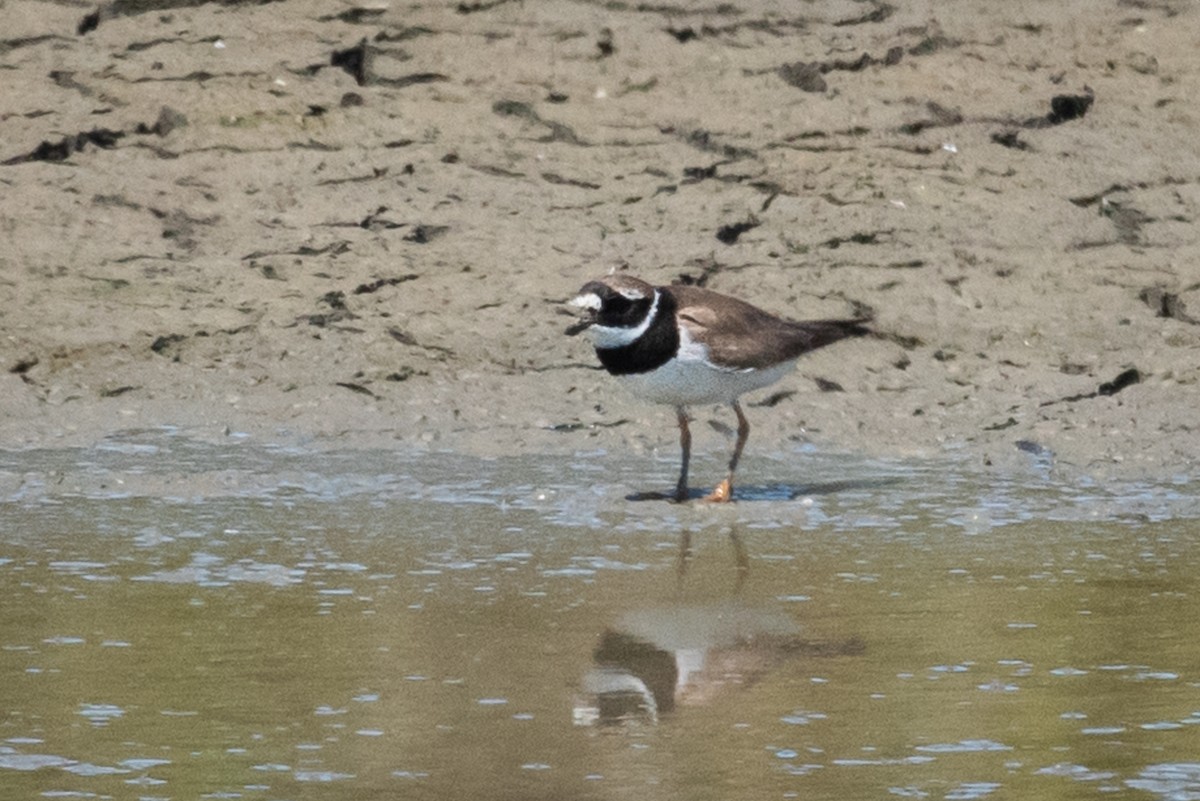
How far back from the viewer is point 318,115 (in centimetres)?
1080

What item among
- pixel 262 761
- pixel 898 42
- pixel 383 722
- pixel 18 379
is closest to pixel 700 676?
pixel 383 722

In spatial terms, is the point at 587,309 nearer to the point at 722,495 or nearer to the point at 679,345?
the point at 679,345

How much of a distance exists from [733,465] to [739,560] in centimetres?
102

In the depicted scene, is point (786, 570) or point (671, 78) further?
point (671, 78)

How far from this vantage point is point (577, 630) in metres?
5.87

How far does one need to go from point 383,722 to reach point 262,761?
363 mm

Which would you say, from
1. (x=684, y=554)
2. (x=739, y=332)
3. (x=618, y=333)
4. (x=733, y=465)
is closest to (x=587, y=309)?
(x=618, y=333)

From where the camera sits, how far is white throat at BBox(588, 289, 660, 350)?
7.63 metres

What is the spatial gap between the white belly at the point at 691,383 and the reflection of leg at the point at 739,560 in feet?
2.23

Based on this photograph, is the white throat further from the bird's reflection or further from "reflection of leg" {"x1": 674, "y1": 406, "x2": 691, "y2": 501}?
the bird's reflection

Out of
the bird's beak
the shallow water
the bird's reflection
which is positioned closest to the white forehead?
the bird's beak

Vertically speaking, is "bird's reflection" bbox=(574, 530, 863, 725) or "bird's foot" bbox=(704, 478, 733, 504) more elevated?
"bird's foot" bbox=(704, 478, 733, 504)

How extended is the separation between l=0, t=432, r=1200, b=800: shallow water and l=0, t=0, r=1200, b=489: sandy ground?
25.7 inches

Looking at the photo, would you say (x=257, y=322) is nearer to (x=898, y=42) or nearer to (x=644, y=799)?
(x=898, y=42)
